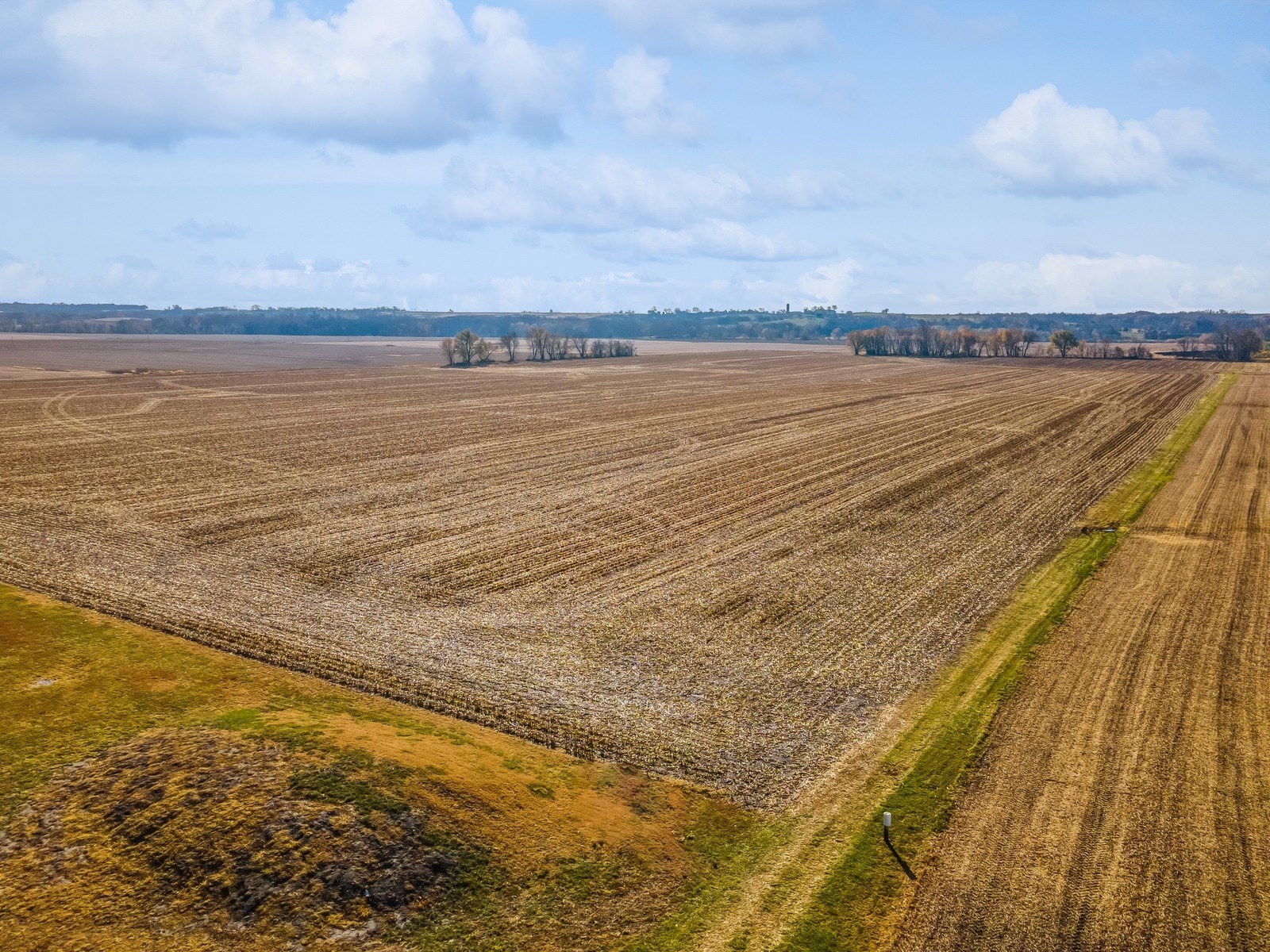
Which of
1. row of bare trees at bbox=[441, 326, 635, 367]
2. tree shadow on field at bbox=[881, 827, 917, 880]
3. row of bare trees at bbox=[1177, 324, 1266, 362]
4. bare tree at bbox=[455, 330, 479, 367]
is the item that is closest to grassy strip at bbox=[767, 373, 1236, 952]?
tree shadow on field at bbox=[881, 827, 917, 880]

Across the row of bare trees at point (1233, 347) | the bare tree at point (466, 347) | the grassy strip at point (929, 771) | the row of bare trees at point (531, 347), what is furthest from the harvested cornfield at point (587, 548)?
the row of bare trees at point (1233, 347)

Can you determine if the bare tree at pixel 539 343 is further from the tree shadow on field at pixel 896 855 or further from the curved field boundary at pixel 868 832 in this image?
the tree shadow on field at pixel 896 855

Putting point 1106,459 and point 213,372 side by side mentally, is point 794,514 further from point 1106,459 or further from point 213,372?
point 213,372

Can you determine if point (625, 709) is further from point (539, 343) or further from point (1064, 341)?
point (1064, 341)

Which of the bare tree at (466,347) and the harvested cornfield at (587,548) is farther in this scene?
the bare tree at (466,347)

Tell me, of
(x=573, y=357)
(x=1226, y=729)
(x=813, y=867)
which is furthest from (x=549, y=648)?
(x=573, y=357)

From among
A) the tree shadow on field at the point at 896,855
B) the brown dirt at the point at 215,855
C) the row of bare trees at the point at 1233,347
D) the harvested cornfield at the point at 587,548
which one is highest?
the row of bare trees at the point at 1233,347
